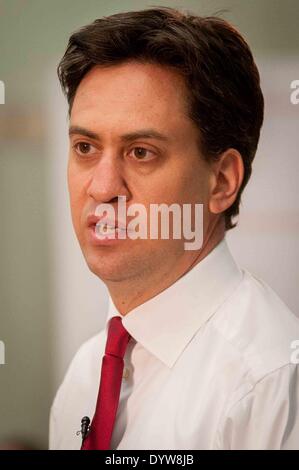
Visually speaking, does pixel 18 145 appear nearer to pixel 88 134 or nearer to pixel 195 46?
pixel 88 134

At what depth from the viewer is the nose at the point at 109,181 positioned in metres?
1.41

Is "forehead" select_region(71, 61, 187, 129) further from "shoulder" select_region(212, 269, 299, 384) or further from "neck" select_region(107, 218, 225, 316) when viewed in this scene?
"shoulder" select_region(212, 269, 299, 384)

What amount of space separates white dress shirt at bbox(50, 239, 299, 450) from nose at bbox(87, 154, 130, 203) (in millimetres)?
238

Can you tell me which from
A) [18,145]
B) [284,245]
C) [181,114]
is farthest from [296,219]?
[18,145]

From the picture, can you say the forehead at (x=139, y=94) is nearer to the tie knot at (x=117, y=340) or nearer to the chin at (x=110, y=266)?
the chin at (x=110, y=266)

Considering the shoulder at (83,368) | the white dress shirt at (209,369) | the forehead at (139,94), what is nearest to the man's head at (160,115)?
the forehead at (139,94)

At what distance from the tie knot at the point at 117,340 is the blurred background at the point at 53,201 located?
0.09m

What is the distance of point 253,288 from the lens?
56.5 inches

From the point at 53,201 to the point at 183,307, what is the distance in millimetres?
413

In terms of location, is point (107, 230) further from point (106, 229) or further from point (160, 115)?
point (160, 115)

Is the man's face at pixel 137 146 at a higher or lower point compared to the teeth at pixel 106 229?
higher

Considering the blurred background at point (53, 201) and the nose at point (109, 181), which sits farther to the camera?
the blurred background at point (53, 201)

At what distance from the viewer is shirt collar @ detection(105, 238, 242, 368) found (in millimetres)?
1425
